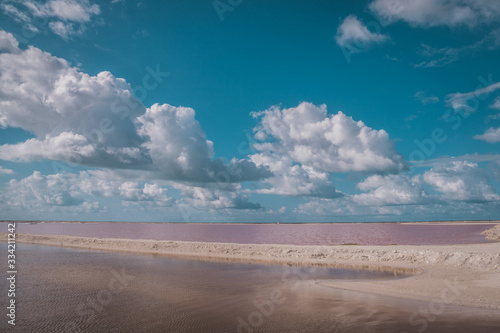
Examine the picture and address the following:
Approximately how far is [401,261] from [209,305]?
72.4 feet

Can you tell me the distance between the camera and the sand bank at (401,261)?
1802 centimetres

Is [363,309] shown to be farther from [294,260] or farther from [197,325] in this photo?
[294,260]

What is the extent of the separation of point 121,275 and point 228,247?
55.5 feet

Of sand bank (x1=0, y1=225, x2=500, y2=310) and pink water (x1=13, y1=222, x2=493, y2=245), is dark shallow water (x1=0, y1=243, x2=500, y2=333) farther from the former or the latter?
pink water (x1=13, y1=222, x2=493, y2=245)

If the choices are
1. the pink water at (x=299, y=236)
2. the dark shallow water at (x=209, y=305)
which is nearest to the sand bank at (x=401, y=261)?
the dark shallow water at (x=209, y=305)

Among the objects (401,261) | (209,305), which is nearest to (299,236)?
(401,261)

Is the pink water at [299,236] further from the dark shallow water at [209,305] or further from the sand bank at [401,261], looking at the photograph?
the dark shallow water at [209,305]

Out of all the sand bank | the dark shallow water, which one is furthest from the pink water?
the dark shallow water

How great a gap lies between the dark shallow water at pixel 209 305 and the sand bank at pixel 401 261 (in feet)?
7.39

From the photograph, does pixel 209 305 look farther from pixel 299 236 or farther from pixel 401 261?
pixel 299 236

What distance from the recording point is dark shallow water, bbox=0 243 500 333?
41.8 feet

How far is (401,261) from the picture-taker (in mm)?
29594

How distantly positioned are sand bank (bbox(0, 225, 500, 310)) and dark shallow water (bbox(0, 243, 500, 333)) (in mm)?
2254

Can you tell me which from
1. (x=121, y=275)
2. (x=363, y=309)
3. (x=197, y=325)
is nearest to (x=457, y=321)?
(x=363, y=309)
